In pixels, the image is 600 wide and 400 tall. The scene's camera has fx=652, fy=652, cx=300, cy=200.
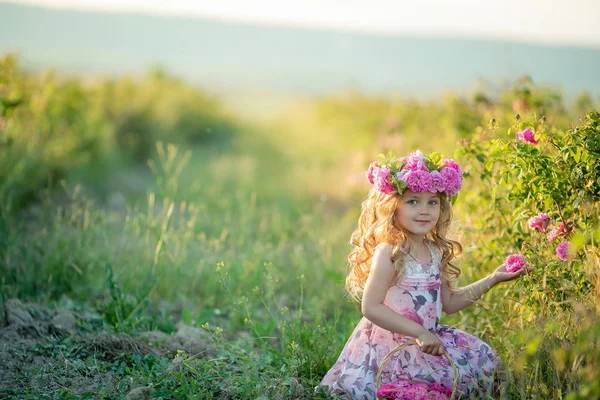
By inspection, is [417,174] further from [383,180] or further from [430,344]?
[430,344]

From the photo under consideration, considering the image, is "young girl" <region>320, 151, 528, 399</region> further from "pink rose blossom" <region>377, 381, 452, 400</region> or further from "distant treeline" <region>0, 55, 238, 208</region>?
"distant treeline" <region>0, 55, 238, 208</region>

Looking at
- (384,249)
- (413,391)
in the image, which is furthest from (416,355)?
(384,249)

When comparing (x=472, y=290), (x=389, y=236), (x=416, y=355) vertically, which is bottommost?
(x=416, y=355)

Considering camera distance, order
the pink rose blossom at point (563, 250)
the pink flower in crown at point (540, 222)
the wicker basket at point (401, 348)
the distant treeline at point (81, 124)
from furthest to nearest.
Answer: the distant treeline at point (81, 124) < the pink flower in crown at point (540, 222) < the pink rose blossom at point (563, 250) < the wicker basket at point (401, 348)

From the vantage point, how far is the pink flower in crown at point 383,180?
3.15 meters

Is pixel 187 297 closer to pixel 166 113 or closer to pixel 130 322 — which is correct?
pixel 130 322

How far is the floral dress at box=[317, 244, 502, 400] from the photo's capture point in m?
3.14

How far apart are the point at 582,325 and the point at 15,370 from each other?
2.84m

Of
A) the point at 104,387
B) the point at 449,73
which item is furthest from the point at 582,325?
the point at 449,73

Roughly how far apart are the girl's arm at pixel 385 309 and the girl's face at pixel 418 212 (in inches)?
6.1

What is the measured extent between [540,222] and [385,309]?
0.97 metres

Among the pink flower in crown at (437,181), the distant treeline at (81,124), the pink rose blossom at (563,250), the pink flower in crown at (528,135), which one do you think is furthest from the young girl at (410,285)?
the distant treeline at (81,124)

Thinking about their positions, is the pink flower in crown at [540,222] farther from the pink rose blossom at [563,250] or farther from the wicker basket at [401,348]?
the wicker basket at [401,348]

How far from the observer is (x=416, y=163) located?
3.13 m
